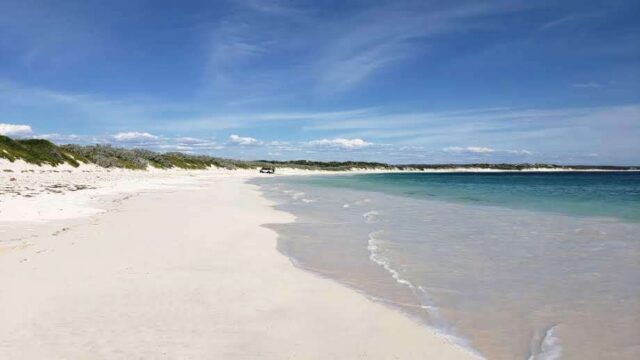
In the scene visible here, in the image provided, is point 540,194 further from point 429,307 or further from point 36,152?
point 36,152

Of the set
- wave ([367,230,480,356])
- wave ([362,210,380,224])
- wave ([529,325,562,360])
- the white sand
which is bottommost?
wave ([362,210,380,224])

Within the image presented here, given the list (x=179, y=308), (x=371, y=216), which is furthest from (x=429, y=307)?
(x=371, y=216)

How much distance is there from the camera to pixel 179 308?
6387 millimetres

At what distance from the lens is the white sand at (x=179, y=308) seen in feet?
16.7

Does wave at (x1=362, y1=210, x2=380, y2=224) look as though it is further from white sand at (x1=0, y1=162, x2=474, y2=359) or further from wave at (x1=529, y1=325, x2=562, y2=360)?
wave at (x1=529, y1=325, x2=562, y2=360)

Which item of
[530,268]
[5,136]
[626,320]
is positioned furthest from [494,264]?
[5,136]

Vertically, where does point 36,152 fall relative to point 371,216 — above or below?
above

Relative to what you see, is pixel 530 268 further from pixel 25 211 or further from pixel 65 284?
pixel 25 211

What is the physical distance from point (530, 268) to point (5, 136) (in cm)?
5489

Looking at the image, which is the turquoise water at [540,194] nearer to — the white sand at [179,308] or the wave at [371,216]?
the wave at [371,216]

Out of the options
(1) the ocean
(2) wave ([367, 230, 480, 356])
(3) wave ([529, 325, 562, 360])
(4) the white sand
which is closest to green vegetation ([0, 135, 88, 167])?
(1) the ocean

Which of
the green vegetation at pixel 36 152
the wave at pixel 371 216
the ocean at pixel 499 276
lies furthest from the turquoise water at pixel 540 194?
the green vegetation at pixel 36 152

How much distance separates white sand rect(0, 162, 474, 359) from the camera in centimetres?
508

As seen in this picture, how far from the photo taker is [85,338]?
5168 millimetres
